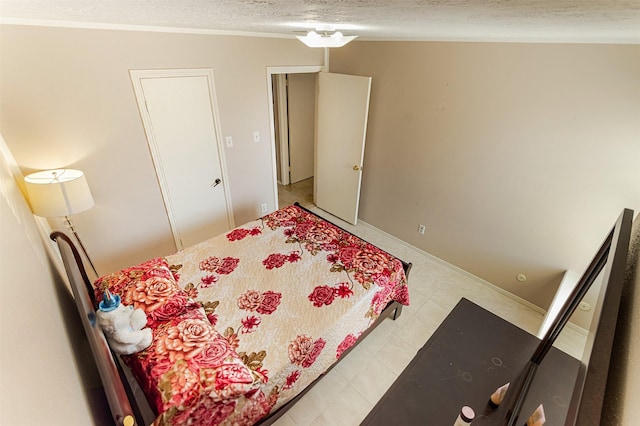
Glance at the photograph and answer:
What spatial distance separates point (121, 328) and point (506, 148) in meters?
3.03

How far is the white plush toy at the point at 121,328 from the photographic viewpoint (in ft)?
4.34

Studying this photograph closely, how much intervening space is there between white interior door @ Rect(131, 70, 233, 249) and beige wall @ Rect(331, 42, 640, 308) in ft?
5.80

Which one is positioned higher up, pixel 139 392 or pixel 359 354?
pixel 139 392

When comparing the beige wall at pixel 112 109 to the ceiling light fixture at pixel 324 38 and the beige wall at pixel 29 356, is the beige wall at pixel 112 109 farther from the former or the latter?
the beige wall at pixel 29 356

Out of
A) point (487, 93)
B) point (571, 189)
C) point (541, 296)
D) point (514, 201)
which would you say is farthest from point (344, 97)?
point (541, 296)

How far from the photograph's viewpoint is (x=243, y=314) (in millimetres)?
1813

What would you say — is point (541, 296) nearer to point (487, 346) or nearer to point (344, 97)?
point (487, 346)

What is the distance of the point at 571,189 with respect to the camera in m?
2.22

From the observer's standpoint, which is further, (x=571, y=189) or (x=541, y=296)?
(x=541, y=296)

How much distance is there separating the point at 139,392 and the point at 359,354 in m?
1.54

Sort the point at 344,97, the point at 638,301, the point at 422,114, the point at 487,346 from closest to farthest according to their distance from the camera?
the point at 638,301
the point at 487,346
the point at 422,114
the point at 344,97

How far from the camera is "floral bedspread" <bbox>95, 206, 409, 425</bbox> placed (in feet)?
4.25

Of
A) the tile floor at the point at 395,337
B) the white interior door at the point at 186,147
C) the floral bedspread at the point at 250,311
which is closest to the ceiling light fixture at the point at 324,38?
the white interior door at the point at 186,147

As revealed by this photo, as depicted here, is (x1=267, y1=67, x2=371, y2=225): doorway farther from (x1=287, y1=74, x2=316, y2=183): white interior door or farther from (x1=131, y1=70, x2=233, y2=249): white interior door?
(x1=131, y1=70, x2=233, y2=249): white interior door
